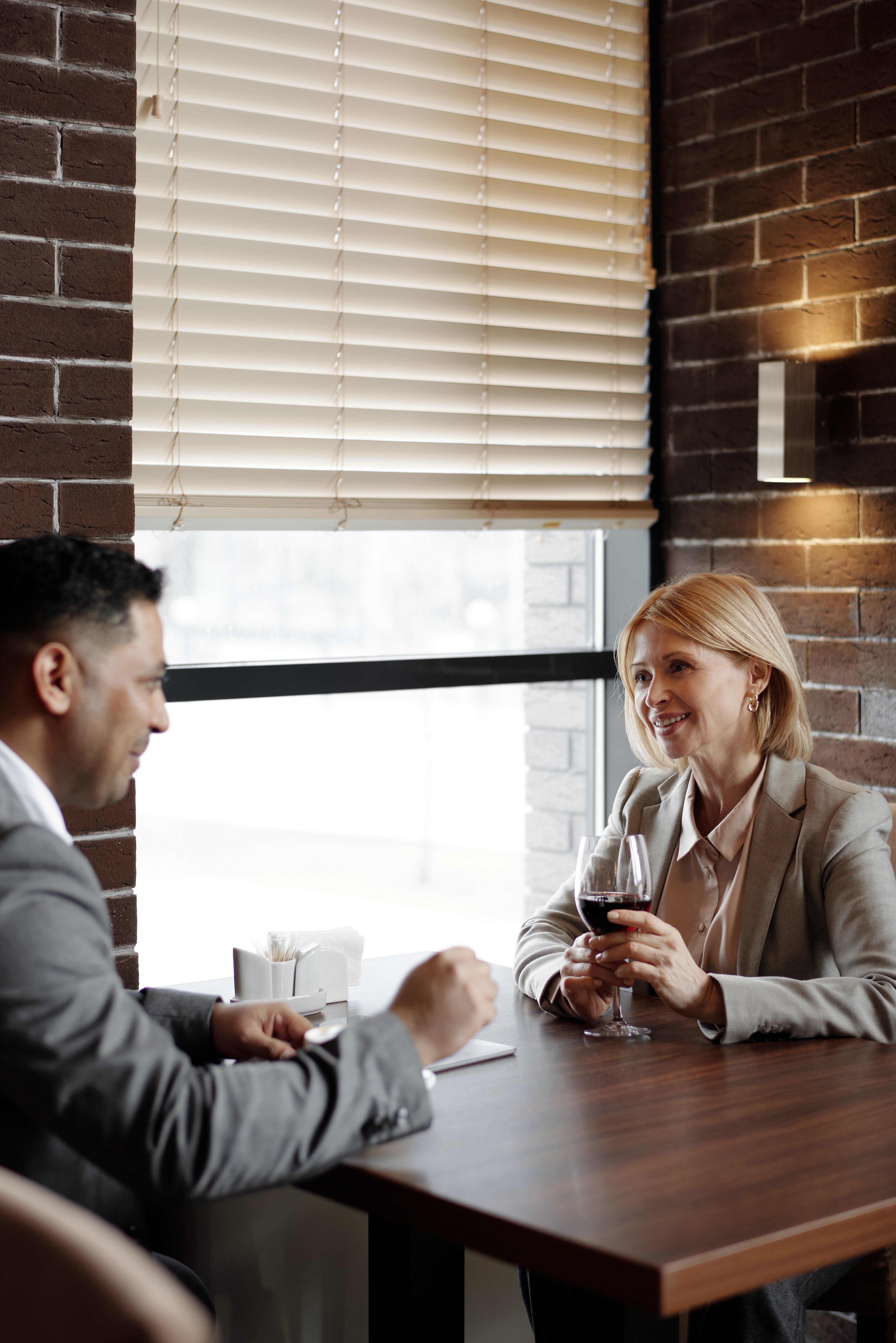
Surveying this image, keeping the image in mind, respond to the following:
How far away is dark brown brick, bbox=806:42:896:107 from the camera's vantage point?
2.73 metres

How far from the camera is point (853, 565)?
2855 mm

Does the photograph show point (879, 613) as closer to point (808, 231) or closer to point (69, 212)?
point (808, 231)

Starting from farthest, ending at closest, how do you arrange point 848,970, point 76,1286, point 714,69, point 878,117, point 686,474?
1. point 686,474
2. point 714,69
3. point 878,117
4. point 848,970
5. point 76,1286

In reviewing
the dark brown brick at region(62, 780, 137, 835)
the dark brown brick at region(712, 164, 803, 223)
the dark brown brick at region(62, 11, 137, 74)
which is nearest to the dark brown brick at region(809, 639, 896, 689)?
the dark brown brick at region(712, 164, 803, 223)

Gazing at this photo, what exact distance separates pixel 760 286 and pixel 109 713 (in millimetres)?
2182

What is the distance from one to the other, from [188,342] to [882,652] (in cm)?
149

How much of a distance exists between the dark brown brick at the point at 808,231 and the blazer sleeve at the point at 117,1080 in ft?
7.37

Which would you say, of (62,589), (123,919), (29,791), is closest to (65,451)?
(123,919)

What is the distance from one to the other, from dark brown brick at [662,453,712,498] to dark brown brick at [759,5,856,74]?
84cm

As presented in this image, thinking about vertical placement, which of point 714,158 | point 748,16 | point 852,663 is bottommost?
point 852,663

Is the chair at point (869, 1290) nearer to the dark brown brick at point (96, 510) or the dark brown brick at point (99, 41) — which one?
the dark brown brick at point (96, 510)

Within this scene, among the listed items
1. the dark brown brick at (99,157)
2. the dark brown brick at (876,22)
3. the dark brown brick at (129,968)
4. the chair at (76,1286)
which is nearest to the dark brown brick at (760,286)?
the dark brown brick at (876,22)

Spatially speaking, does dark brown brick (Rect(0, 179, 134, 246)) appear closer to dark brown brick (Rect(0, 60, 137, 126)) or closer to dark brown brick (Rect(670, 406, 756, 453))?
dark brown brick (Rect(0, 60, 137, 126))

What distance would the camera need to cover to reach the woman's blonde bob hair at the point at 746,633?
7.06 feet
